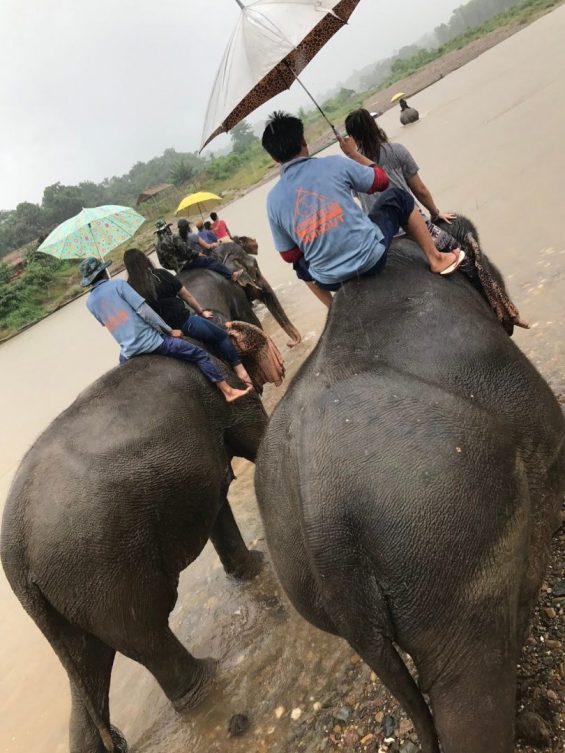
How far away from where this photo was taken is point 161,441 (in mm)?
3398

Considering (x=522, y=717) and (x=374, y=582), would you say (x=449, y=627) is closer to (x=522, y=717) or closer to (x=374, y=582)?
(x=374, y=582)

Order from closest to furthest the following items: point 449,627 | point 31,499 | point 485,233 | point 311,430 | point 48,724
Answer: point 449,627
point 311,430
point 31,499
point 48,724
point 485,233

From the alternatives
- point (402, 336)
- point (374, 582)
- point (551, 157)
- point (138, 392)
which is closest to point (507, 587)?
point (374, 582)

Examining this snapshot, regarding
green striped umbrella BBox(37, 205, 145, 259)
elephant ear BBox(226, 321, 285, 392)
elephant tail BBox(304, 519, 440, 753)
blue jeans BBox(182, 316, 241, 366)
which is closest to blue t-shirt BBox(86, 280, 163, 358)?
blue jeans BBox(182, 316, 241, 366)

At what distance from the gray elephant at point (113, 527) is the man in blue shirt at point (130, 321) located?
0.15 metres

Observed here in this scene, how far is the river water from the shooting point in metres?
3.45

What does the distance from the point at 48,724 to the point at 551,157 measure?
33.8ft

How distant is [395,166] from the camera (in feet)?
11.8

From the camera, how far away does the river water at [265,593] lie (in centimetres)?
345

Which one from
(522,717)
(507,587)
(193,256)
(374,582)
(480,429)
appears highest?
(193,256)

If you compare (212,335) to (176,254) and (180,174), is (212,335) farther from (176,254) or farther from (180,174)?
(180,174)

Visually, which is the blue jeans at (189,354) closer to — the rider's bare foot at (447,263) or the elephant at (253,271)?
the rider's bare foot at (447,263)

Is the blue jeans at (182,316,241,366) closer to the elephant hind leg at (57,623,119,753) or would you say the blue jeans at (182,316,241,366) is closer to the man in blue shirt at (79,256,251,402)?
the man in blue shirt at (79,256,251,402)

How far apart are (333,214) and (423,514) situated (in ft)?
4.77
